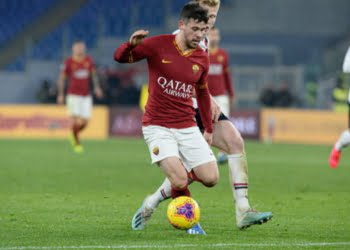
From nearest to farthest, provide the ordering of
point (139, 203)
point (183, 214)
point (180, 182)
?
point (183, 214), point (180, 182), point (139, 203)

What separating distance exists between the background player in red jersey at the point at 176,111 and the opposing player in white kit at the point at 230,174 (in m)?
0.26

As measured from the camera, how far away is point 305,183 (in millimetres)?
13828

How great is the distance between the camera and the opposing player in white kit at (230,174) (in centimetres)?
802

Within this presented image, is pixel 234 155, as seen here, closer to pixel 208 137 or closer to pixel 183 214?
pixel 208 137

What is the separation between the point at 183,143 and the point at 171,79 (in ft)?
1.80

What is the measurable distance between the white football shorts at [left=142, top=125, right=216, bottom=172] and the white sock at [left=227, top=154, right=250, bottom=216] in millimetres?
568

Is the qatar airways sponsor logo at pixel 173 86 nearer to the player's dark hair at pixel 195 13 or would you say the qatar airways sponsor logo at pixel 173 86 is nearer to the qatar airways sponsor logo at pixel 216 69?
the player's dark hair at pixel 195 13

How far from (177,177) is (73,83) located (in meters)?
15.3

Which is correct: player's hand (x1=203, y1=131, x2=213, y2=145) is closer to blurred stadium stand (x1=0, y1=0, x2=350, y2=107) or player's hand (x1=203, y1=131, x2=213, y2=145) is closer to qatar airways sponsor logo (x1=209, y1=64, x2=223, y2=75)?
qatar airways sponsor logo (x1=209, y1=64, x2=223, y2=75)

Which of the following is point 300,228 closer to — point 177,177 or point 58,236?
point 177,177

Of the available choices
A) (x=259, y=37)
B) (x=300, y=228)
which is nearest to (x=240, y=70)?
(x=259, y=37)

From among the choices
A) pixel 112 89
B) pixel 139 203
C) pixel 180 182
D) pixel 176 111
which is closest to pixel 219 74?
pixel 139 203

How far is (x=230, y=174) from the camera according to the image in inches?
333

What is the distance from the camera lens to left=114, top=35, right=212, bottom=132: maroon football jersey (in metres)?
7.71
